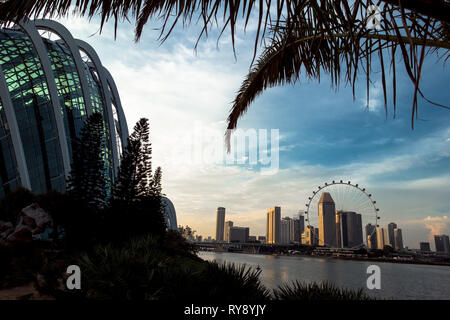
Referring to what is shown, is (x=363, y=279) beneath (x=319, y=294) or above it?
beneath

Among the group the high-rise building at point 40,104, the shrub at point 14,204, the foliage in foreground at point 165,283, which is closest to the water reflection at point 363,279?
the foliage in foreground at point 165,283

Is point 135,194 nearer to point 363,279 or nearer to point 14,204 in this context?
point 14,204

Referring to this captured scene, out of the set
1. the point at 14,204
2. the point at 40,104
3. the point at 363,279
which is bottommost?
the point at 363,279

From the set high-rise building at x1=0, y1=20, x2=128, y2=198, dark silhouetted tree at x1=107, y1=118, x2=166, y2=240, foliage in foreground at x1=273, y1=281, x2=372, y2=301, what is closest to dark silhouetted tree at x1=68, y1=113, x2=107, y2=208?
dark silhouetted tree at x1=107, y1=118, x2=166, y2=240

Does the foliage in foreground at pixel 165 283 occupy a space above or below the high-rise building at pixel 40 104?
below

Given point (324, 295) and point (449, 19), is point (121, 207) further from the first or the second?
point (449, 19)

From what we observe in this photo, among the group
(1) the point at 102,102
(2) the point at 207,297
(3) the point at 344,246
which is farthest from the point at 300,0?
(3) the point at 344,246

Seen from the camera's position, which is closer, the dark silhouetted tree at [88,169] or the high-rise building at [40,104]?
the dark silhouetted tree at [88,169]

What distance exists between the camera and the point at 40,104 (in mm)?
33594

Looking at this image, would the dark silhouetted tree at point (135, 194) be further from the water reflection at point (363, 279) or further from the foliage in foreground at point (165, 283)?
the foliage in foreground at point (165, 283)

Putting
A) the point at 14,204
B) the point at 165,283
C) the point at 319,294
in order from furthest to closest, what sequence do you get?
the point at 14,204
the point at 165,283
the point at 319,294

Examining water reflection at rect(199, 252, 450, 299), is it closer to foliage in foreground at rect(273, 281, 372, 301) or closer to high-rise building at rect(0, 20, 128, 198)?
foliage in foreground at rect(273, 281, 372, 301)

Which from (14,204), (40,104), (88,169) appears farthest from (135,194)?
(40,104)

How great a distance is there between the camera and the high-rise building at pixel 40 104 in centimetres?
2870
